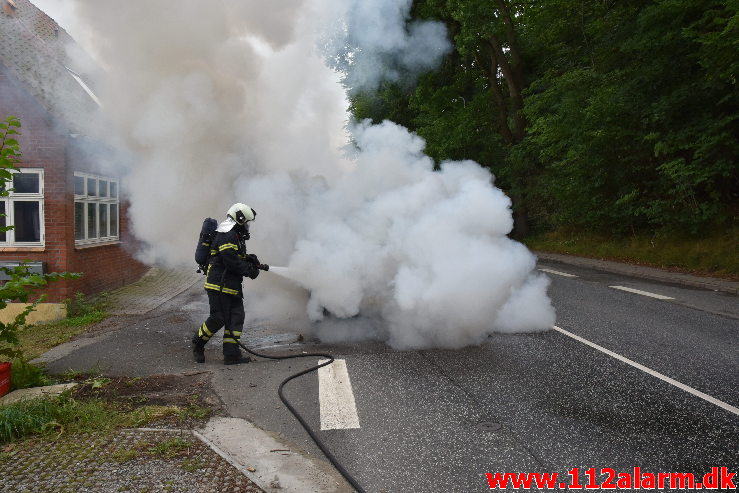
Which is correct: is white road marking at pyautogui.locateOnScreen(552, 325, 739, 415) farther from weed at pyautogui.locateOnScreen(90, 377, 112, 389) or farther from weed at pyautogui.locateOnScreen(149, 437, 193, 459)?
weed at pyautogui.locateOnScreen(90, 377, 112, 389)

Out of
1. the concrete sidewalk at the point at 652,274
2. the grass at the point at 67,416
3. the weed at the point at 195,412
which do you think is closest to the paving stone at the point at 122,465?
the grass at the point at 67,416

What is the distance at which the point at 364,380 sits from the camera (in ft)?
17.5

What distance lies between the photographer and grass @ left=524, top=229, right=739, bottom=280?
1338 cm

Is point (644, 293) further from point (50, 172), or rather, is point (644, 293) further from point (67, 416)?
point (50, 172)

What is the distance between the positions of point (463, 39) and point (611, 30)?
15.3ft

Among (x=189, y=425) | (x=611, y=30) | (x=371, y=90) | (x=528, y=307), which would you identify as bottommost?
(x=189, y=425)

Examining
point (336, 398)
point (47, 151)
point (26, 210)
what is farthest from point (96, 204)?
point (336, 398)

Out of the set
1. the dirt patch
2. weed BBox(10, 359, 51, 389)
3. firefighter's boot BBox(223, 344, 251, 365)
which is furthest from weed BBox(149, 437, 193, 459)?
weed BBox(10, 359, 51, 389)

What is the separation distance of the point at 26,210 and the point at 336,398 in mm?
7350

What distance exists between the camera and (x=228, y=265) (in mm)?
6102

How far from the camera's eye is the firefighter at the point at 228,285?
611 centimetres

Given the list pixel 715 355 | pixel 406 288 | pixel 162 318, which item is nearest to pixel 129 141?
pixel 162 318

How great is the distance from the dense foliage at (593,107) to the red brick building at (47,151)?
5.82 m

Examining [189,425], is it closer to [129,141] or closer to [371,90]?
[129,141]
